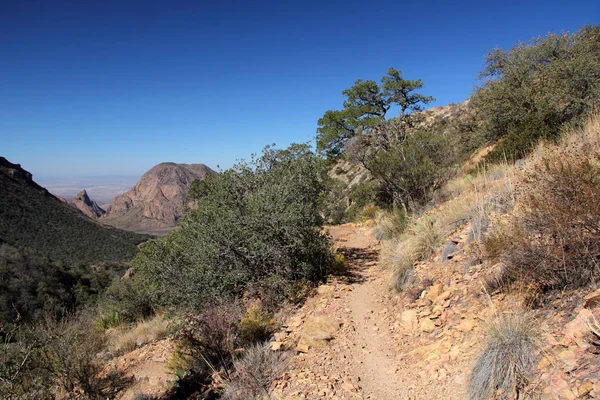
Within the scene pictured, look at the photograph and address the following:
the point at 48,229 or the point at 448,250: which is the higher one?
the point at 48,229

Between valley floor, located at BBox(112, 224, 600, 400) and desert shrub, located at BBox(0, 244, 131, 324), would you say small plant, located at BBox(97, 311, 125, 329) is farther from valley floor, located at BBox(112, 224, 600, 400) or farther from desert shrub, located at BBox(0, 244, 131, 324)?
desert shrub, located at BBox(0, 244, 131, 324)

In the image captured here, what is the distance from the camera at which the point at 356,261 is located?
10227 millimetres

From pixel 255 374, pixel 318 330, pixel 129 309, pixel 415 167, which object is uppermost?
pixel 415 167

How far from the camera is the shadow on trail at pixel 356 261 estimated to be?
28.1ft

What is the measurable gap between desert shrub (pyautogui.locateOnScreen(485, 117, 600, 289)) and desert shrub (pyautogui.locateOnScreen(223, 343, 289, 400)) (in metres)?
3.60

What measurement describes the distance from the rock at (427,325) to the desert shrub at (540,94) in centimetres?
588

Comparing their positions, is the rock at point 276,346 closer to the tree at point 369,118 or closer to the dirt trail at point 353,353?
the dirt trail at point 353,353

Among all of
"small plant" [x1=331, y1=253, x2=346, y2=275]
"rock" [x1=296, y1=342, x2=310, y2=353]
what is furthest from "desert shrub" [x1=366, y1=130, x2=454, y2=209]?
"rock" [x1=296, y1=342, x2=310, y2=353]

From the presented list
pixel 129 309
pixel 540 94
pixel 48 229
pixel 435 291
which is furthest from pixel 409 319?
pixel 48 229

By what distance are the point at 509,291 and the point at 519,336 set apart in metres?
1.09

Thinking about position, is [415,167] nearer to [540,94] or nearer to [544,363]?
[540,94]

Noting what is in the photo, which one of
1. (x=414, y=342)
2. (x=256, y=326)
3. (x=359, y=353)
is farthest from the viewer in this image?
(x=256, y=326)

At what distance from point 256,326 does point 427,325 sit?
3.35 meters

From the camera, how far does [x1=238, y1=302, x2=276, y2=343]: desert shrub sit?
644 centimetres
